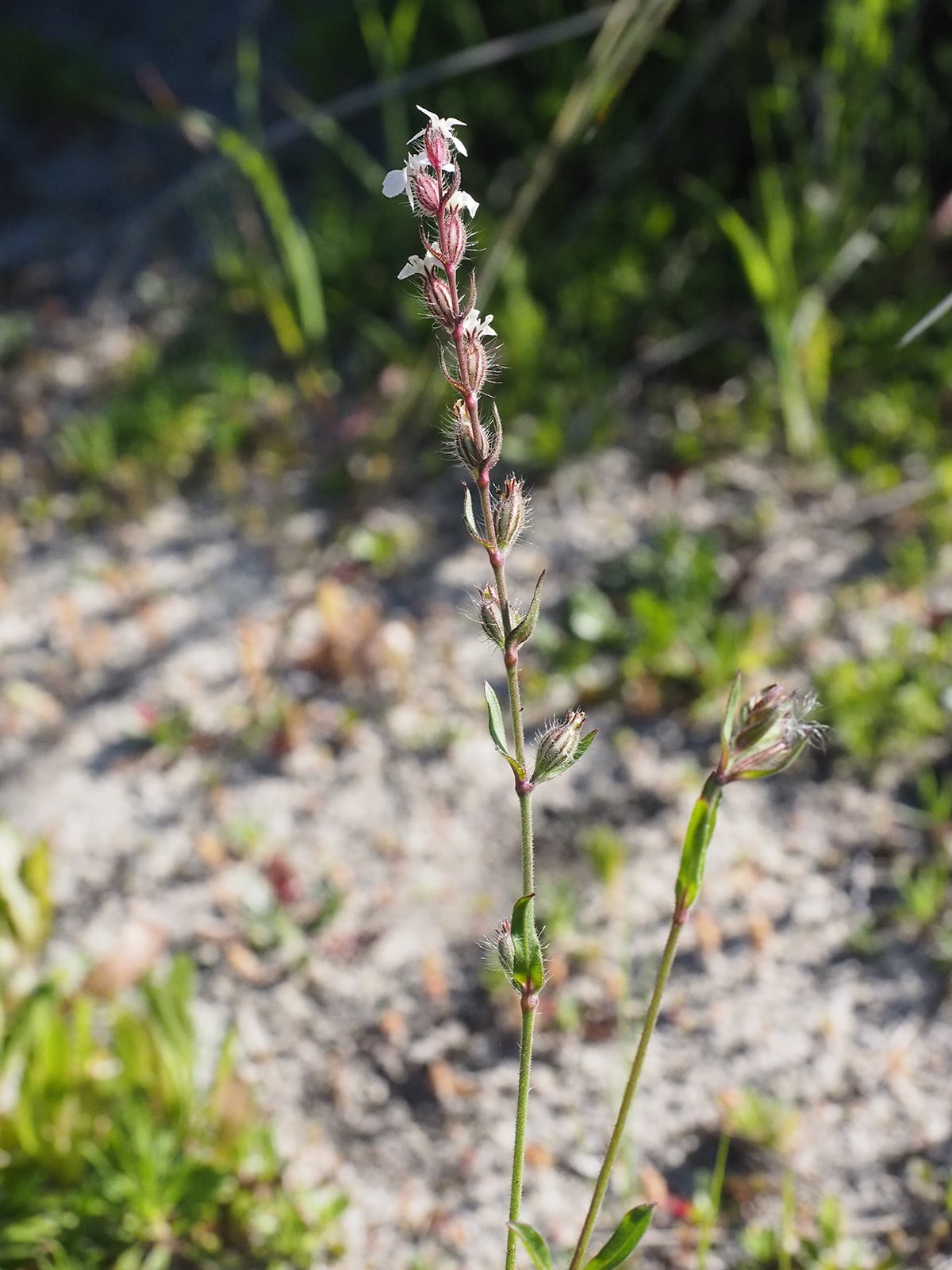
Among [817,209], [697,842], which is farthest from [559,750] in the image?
[817,209]

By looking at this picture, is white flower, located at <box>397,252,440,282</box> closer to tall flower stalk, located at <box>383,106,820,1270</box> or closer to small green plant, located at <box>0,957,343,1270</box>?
tall flower stalk, located at <box>383,106,820,1270</box>

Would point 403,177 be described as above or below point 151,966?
above

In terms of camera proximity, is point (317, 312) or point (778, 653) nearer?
point (778, 653)

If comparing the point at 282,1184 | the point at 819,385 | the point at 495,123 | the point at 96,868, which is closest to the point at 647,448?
the point at 819,385

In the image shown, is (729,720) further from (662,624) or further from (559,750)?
(662,624)

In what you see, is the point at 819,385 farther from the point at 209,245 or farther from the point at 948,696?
the point at 209,245

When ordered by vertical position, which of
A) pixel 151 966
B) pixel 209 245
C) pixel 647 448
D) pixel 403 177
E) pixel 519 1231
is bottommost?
pixel 519 1231

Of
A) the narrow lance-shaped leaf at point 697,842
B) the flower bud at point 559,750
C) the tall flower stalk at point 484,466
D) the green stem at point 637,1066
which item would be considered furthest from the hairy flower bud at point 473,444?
the green stem at point 637,1066
